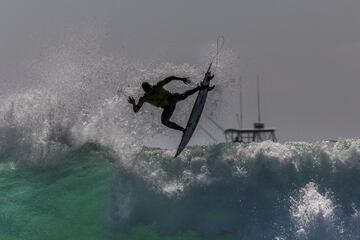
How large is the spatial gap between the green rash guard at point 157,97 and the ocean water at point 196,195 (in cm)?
276

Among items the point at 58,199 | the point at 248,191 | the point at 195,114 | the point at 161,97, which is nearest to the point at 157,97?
the point at 161,97

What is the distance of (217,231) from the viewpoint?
12.8 m

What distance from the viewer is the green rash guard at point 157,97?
1148 cm

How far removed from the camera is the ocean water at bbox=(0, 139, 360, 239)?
12609mm

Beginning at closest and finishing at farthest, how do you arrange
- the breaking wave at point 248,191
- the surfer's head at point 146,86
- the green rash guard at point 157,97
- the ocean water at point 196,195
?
the surfer's head at point 146,86
the green rash guard at point 157,97
the breaking wave at point 248,191
the ocean water at point 196,195

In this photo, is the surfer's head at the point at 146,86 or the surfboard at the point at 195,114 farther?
the surfboard at the point at 195,114

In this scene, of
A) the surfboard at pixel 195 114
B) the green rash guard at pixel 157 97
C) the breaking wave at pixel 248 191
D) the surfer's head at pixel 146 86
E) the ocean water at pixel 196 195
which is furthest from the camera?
the surfboard at pixel 195 114

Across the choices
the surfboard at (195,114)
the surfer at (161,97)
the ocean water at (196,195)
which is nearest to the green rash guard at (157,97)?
the surfer at (161,97)

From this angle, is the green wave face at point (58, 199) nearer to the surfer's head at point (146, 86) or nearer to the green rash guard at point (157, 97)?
the green rash guard at point (157, 97)

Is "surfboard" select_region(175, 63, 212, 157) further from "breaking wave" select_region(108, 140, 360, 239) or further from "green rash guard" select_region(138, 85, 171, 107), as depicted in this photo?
"breaking wave" select_region(108, 140, 360, 239)

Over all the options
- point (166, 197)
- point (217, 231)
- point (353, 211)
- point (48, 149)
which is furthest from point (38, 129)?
point (353, 211)

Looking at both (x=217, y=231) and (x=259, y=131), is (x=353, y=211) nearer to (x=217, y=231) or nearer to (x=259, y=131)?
(x=217, y=231)

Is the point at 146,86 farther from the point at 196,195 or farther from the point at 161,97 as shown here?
the point at 196,195

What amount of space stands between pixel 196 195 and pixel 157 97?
3.04m
